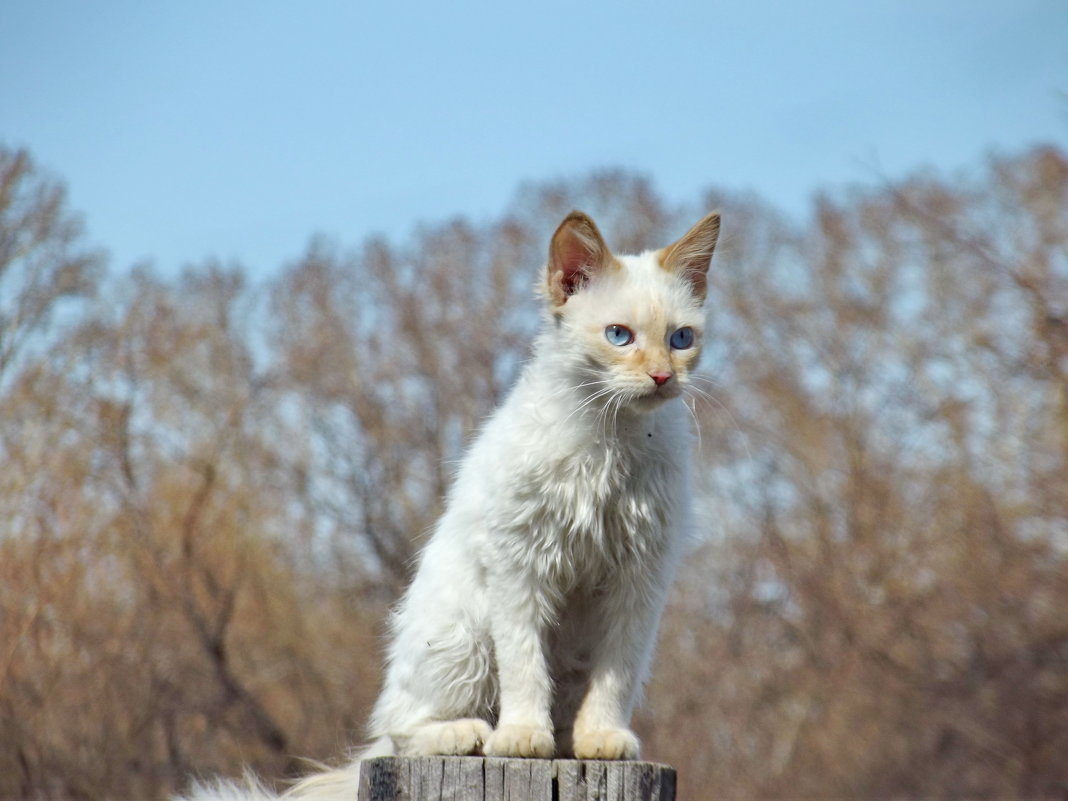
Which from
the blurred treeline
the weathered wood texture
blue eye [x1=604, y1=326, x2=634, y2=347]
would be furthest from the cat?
the blurred treeline

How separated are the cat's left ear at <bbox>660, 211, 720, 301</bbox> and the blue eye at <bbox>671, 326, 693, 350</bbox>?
8.4 inches

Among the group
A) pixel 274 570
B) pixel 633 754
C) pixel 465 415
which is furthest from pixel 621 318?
pixel 465 415

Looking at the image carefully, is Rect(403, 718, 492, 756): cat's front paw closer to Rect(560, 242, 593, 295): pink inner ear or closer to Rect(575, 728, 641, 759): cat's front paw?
Rect(575, 728, 641, 759): cat's front paw

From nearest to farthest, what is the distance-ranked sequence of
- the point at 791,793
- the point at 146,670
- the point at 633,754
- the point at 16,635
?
→ the point at 633,754 → the point at 16,635 → the point at 146,670 → the point at 791,793

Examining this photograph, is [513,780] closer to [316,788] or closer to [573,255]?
[316,788]

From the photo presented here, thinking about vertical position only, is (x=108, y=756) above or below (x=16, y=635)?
below

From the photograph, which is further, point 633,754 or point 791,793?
point 791,793

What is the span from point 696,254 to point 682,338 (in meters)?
0.37

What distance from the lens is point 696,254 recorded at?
3.66m

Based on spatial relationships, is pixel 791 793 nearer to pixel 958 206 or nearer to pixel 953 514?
pixel 953 514

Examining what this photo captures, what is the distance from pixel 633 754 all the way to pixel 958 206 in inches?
527

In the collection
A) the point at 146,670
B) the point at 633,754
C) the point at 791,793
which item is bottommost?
the point at 791,793

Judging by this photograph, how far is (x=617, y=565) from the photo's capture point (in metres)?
3.48

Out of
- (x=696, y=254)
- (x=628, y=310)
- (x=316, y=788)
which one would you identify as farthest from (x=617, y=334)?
(x=316, y=788)
